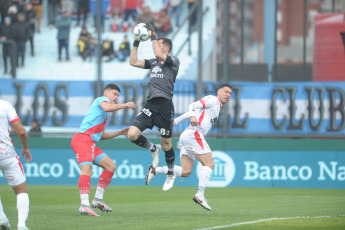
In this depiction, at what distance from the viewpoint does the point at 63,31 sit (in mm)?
24828

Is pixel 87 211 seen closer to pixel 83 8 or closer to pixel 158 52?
pixel 158 52

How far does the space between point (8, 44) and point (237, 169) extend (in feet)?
24.1

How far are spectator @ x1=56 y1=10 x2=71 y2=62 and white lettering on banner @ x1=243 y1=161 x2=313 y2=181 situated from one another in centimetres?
771

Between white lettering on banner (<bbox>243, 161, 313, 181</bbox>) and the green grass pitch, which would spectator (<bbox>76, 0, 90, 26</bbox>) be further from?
white lettering on banner (<bbox>243, 161, 313, 181</bbox>)

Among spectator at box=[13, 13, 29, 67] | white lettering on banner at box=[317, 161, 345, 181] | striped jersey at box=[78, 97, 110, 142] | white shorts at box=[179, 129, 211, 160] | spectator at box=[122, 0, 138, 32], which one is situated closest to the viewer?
striped jersey at box=[78, 97, 110, 142]

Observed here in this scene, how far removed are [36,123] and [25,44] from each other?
415 cm

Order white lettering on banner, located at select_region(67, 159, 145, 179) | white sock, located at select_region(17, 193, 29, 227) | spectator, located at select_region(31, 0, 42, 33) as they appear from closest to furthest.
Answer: white sock, located at select_region(17, 193, 29, 227) → white lettering on banner, located at select_region(67, 159, 145, 179) → spectator, located at select_region(31, 0, 42, 33)

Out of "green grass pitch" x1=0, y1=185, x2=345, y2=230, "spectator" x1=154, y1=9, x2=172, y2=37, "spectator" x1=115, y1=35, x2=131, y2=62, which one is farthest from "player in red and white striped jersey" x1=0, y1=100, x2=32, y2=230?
"spectator" x1=115, y1=35, x2=131, y2=62

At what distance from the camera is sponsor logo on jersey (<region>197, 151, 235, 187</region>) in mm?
20594

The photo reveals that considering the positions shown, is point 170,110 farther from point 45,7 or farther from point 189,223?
point 45,7

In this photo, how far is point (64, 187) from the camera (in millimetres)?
19859

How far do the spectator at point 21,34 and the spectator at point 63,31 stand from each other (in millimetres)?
1177

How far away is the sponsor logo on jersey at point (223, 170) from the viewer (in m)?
20.6

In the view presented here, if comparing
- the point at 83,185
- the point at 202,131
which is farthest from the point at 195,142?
the point at 83,185
